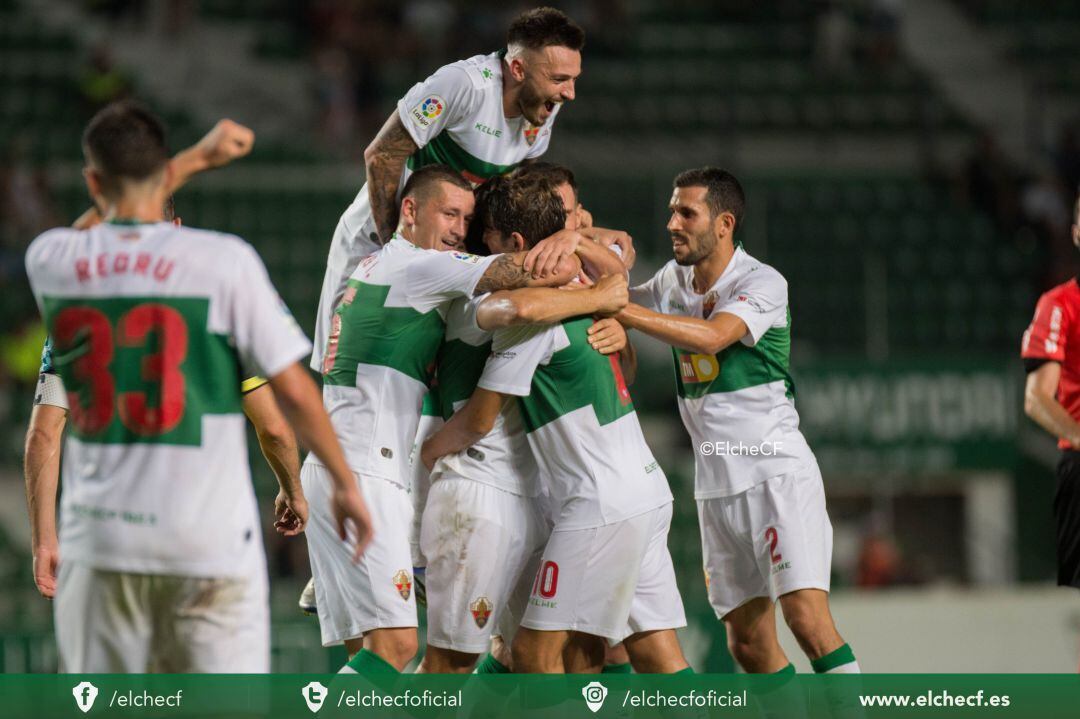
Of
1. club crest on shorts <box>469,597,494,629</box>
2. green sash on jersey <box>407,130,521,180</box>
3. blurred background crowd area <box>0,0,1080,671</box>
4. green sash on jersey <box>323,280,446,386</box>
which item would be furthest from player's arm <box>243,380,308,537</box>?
blurred background crowd area <box>0,0,1080,671</box>

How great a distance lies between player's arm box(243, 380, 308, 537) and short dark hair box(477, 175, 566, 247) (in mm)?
1331

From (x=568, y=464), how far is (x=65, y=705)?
2256 mm

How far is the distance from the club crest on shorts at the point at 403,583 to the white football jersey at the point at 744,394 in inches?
61.5

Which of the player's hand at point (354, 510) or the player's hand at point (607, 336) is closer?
the player's hand at point (354, 510)

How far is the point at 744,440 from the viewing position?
668 cm

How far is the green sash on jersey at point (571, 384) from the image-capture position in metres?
6.16

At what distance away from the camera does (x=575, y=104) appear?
1880cm

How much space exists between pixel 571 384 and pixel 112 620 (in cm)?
240

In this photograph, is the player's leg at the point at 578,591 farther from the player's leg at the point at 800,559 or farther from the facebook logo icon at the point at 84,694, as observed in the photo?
the facebook logo icon at the point at 84,694

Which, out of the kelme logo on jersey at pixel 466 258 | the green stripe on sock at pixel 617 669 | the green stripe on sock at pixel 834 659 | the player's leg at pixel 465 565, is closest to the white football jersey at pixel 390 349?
the kelme logo on jersey at pixel 466 258

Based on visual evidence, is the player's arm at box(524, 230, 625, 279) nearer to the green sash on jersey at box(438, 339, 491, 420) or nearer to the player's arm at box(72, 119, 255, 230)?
the green sash on jersey at box(438, 339, 491, 420)

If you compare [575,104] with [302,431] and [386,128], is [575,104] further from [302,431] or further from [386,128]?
[302,431]

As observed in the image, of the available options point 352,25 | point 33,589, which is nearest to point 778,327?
point 33,589

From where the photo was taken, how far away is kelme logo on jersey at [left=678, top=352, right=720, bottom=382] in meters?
6.75
